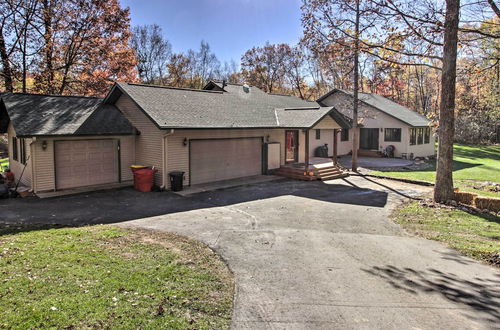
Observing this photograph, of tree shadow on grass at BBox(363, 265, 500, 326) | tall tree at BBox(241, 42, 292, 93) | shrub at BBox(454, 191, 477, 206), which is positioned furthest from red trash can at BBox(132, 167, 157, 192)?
tall tree at BBox(241, 42, 292, 93)

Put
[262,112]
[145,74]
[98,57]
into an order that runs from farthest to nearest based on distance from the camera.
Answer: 1. [145,74]
2. [98,57]
3. [262,112]

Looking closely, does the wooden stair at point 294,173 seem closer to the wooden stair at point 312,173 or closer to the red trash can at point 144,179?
the wooden stair at point 312,173

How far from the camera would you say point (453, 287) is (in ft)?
19.5

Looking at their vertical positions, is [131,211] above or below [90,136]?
below

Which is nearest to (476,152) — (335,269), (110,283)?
(335,269)

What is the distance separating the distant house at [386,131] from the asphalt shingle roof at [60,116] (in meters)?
16.2

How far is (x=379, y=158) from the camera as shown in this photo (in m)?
26.1

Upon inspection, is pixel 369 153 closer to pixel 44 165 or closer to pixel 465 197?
pixel 465 197

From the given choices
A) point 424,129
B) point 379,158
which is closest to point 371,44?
point 379,158

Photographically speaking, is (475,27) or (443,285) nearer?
(443,285)

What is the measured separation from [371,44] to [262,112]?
7863 mm

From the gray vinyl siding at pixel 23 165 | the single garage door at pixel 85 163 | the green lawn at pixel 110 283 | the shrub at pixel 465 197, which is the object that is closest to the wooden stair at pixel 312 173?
the shrub at pixel 465 197

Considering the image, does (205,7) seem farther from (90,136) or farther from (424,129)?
(424,129)

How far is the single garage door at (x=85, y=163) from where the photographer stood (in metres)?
13.6
